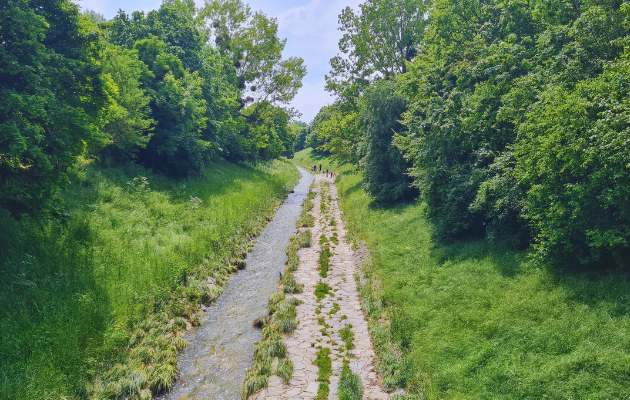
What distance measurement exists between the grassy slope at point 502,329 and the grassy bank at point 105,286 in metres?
5.85

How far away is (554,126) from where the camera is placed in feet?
28.4

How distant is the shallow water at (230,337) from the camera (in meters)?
8.15

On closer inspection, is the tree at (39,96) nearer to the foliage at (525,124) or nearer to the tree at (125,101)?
the tree at (125,101)

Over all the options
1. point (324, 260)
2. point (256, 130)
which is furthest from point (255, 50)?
point (324, 260)

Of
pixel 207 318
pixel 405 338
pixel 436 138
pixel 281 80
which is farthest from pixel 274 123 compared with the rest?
pixel 405 338

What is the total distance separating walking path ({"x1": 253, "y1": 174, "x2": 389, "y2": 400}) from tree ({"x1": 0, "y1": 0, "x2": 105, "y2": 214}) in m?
8.26

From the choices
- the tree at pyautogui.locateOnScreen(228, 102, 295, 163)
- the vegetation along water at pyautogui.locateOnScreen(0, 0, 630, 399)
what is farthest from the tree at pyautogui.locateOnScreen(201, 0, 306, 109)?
the vegetation along water at pyautogui.locateOnScreen(0, 0, 630, 399)

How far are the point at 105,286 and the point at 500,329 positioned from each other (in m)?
10.7

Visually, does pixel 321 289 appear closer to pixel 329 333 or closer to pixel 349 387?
pixel 329 333

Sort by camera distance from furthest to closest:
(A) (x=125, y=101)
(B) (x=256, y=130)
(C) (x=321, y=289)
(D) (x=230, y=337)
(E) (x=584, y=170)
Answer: (B) (x=256, y=130), (A) (x=125, y=101), (C) (x=321, y=289), (D) (x=230, y=337), (E) (x=584, y=170)

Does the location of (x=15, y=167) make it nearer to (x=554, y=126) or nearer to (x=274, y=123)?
(x=554, y=126)

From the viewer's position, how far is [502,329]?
26.2ft

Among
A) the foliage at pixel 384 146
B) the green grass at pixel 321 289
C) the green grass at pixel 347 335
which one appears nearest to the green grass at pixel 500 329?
the green grass at pixel 347 335

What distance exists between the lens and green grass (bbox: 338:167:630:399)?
20.8 ft
